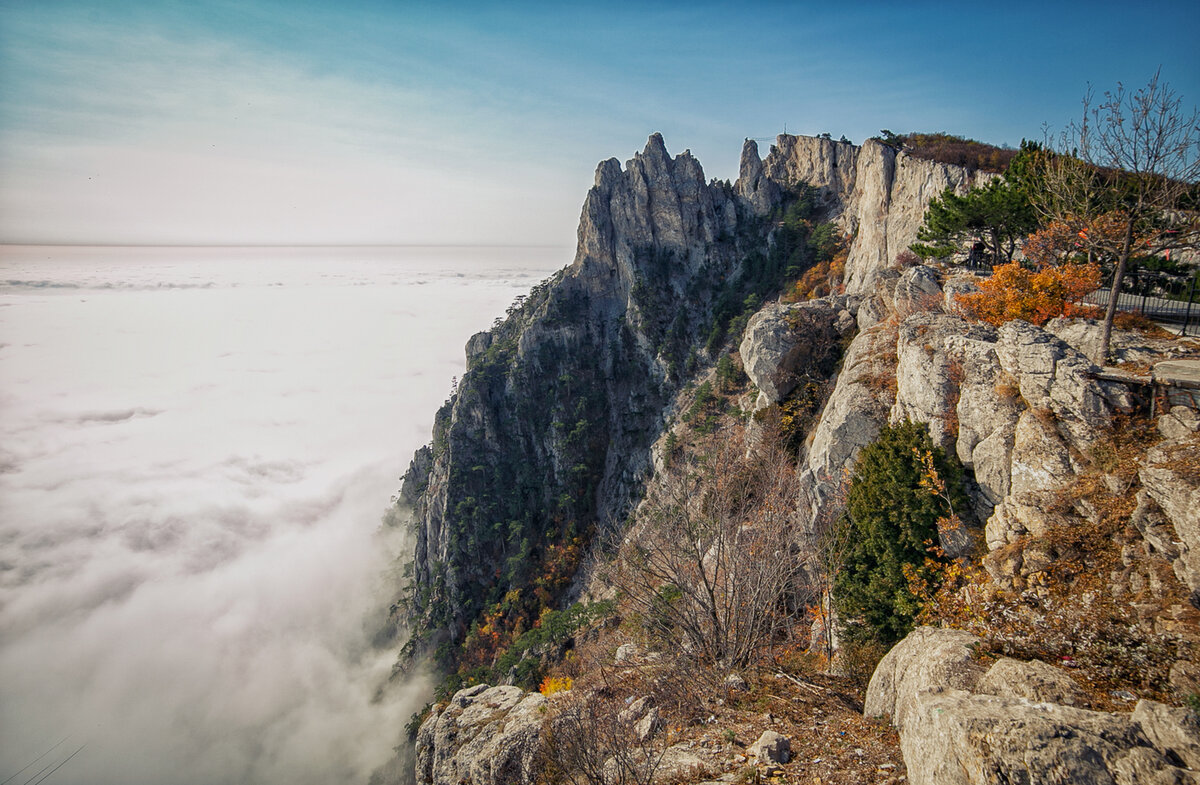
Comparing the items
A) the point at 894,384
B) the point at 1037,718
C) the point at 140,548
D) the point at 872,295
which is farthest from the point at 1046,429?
the point at 140,548

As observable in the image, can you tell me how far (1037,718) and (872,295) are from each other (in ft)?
85.2

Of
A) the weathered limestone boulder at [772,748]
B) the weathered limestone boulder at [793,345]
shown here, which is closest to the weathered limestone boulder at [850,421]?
the weathered limestone boulder at [793,345]

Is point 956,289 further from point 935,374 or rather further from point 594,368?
point 594,368

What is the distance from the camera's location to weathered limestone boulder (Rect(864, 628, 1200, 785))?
5.38 metres

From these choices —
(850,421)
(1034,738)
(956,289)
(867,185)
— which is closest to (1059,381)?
(850,421)

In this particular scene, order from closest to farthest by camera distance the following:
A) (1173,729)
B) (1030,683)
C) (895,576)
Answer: (1173,729), (1030,683), (895,576)

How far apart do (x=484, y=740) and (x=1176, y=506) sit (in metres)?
20.0

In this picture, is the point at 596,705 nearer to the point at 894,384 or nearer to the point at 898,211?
the point at 894,384

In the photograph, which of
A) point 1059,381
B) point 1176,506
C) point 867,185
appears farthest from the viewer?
point 867,185

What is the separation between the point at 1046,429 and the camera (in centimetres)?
1237

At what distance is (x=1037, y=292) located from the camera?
1641 centimetres

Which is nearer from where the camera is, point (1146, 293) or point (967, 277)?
point (1146, 293)

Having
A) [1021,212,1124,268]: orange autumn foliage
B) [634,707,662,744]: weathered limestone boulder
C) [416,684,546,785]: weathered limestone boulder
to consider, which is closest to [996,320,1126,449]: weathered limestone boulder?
[1021,212,1124,268]: orange autumn foliage

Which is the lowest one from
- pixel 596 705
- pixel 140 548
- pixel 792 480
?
pixel 140 548
